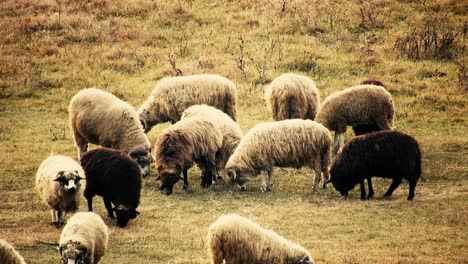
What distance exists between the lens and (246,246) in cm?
1249

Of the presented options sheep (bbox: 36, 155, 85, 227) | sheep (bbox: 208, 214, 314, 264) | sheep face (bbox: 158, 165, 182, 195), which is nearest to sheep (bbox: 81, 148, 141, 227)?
sheep (bbox: 36, 155, 85, 227)

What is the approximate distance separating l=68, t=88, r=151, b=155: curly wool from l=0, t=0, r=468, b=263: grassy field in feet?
3.20

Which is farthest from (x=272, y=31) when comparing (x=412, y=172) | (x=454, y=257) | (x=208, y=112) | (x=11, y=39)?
(x=454, y=257)

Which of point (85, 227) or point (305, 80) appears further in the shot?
point (305, 80)

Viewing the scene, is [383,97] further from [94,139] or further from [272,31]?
[272,31]

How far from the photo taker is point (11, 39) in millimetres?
29484

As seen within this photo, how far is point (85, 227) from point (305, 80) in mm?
9093

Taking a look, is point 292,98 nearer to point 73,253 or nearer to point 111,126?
point 111,126

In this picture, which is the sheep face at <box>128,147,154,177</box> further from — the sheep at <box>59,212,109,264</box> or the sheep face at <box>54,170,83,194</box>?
the sheep at <box>59,212,109,264</box>

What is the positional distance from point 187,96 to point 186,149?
3.30 m

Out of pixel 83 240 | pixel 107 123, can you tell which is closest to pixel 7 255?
pixel 83 240

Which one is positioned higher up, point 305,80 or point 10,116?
point 305,80

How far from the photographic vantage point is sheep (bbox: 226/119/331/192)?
18.0 metres

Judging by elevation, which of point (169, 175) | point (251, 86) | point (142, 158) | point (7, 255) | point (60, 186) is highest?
point (7, 255)
